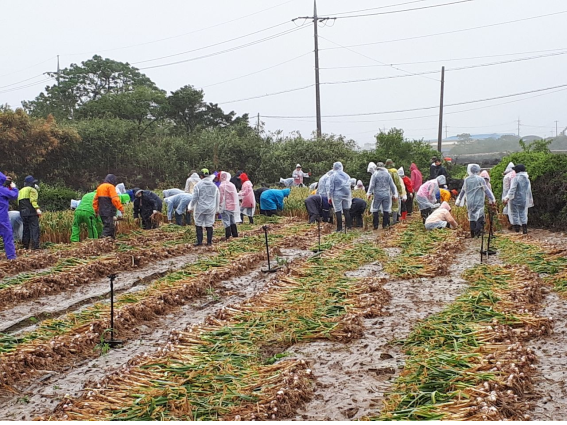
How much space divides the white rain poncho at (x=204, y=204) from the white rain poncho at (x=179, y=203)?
9.91ft

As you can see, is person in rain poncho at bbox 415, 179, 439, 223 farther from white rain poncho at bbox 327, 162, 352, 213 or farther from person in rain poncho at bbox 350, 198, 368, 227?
white rain poncho at bbox 327, 162, 352, 213

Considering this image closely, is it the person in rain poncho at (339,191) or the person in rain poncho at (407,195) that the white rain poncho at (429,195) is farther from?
the person in rain poncho at (339,191)

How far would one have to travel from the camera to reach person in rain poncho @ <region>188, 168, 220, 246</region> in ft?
42.0

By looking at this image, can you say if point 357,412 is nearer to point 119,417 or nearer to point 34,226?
point 119,417

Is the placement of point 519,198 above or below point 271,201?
above

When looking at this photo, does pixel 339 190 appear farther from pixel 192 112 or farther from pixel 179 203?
pixel 192 112

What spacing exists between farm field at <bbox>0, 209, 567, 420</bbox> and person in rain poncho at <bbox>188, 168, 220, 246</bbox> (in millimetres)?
2233

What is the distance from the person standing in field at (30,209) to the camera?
12500mm

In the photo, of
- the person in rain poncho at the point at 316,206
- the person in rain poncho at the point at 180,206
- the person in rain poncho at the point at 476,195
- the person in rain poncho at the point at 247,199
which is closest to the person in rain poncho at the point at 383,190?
the person in rain poncho at the point at 316,206

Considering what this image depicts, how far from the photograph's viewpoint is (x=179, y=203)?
16.0m

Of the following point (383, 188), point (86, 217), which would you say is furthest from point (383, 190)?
point (86, 217)

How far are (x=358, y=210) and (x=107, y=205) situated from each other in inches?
254

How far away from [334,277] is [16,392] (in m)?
4.71

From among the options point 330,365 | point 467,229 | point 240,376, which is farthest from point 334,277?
point 467,229
